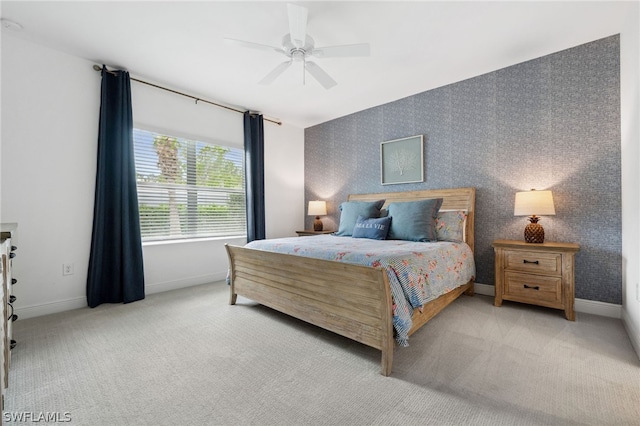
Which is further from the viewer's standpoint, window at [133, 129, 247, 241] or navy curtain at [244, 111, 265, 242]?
navy curtain at [244, 111, 265, 242]

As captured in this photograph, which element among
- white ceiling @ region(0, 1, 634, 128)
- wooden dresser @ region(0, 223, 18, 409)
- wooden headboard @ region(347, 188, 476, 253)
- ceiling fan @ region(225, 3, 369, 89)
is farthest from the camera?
wooden headboard @ region(347, 188, 476, 253)

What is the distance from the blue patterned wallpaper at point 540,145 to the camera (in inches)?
104

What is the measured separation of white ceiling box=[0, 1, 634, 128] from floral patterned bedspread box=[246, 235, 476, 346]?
193 cm

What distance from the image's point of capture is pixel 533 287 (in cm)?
268

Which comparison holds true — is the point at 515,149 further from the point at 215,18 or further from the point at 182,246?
the point at 182,246

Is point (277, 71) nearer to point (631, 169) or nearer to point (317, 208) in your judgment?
point (317, 208)

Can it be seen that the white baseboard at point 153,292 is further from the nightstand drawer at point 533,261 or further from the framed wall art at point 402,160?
the framed wall art at point 402,160

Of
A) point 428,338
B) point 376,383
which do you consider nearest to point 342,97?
point 428,338

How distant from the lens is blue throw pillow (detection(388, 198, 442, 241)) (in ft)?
9.96

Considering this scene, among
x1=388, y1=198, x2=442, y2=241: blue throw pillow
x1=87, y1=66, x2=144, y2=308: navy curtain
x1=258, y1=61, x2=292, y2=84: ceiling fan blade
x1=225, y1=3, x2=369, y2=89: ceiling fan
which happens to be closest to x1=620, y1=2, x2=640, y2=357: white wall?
x1=388, y1=198, x2=442, y2=241: blue throw pillow

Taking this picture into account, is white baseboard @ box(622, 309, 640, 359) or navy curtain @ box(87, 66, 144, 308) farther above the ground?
navy curtain @ box(87, 66, 144, 308)

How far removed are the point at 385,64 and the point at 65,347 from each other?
383 cm

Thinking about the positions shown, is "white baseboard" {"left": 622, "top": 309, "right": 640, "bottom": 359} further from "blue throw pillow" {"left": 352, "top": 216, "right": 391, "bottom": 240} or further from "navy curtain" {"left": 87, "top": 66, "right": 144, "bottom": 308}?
"navy curtain" {"left": 87, "top": 66, "right": 144, "bottom": 308}

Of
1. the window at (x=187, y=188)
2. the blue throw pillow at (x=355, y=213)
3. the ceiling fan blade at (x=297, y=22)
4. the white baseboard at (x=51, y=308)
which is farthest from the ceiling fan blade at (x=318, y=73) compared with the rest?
the white baseboard at (x=51, y=308)
